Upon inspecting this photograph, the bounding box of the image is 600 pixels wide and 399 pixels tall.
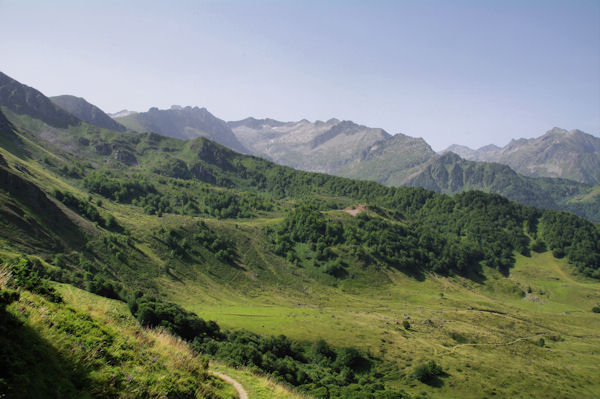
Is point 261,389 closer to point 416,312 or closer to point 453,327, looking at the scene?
point 453,327

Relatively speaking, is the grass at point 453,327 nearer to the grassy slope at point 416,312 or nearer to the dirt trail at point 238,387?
the grassy slope at point 416,312

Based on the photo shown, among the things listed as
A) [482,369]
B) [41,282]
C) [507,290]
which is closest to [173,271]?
[482,369]

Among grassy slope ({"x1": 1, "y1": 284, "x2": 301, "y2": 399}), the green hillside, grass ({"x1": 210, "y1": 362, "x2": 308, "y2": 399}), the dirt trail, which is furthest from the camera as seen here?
grass ({"x1": 210, "y1": 362, "x2": 308, "y2": 399})

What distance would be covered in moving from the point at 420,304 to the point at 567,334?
53.7m

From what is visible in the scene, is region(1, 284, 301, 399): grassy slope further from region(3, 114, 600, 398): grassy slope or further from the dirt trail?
region(3, 114, 600, 398): grassy slope

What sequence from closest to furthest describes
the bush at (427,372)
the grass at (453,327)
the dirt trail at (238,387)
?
the dirt trail at (238,387)
the bush at (427,372)
the grass at (453,327)

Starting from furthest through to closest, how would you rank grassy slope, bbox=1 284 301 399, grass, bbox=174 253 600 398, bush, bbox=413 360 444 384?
grass, bbox=174 253 600 398
bush, bbox=413 360 444 384
grassy slope, bbox=1 284 301 399

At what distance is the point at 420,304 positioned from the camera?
138375mm

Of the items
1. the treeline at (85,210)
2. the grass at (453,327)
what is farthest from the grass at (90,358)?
the treeline at (85,210)

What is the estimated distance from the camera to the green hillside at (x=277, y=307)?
14531 millimetres

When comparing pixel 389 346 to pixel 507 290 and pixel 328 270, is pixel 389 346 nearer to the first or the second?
pixel 328 270

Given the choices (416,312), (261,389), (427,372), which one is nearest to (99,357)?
(261,389)

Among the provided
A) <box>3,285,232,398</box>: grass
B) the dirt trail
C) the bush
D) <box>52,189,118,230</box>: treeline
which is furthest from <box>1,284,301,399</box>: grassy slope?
<box>52,189,118,230</box>: treeline

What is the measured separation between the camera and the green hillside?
572 inches
